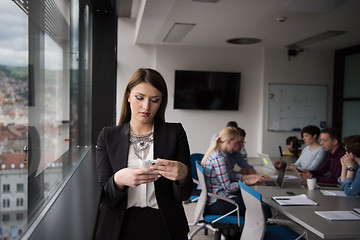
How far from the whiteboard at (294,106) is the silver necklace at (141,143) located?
6405 mm

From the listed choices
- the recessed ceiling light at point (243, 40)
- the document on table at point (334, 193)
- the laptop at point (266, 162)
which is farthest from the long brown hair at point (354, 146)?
the recessed ceiling light at point (243, 40)

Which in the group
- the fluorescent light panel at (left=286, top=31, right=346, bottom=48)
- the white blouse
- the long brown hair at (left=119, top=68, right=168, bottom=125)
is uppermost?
the fluorescent light panel at (left=286, top=31, right=346, bottom=48)

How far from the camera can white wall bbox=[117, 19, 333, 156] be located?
7.12m

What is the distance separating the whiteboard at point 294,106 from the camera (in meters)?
7.42

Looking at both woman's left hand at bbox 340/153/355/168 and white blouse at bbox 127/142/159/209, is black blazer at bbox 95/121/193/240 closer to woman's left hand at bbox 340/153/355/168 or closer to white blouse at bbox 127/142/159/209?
white blouse at bbox 127/142/159/209

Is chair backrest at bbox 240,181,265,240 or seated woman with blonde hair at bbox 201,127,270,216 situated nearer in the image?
chair backrest at bbox 240,181,265,240

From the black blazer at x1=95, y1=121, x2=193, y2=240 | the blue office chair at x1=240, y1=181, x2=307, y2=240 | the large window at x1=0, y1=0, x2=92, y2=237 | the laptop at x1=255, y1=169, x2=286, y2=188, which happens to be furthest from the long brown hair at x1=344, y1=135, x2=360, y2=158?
the large window at x1=0, y1=0, x2=92, y2=237

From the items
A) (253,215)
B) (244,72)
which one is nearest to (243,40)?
(244,72)

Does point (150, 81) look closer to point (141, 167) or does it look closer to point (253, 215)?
point (141, 167)

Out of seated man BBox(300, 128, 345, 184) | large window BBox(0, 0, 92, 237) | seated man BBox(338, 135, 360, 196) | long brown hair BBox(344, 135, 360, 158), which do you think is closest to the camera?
large window BBox(0, 0, 92, 237)

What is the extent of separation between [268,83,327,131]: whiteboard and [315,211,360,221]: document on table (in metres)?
5.08

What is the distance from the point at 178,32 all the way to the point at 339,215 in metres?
4.42

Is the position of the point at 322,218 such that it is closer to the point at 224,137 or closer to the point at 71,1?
the point at 224,137

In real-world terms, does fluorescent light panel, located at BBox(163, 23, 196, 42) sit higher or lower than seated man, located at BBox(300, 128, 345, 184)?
higher
